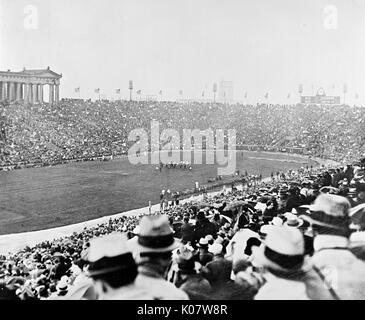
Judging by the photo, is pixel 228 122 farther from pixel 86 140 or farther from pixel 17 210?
pixel 17 210

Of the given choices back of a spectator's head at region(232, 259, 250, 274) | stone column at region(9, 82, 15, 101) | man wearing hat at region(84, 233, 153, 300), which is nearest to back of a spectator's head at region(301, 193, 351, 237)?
back of a spectator's head at region(232, 259, 250, 274)

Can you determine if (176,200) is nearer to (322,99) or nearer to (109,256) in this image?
(109,256)

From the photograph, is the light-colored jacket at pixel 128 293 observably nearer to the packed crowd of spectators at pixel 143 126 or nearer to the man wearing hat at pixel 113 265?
the man wearing hat at pixel 113 265

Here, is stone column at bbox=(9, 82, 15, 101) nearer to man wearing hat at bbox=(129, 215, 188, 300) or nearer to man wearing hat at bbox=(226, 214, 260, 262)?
man wearing hat at bbox=(226, 214, 260, 262)

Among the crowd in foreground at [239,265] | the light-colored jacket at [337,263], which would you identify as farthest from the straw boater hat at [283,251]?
the light-colored jacket at [337,263]

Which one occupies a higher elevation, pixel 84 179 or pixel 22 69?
pixel 22 69

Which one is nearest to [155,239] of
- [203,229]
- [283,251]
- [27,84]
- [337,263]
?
[283,251]

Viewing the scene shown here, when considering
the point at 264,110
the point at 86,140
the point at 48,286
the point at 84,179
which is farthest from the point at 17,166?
the point at 264,110
